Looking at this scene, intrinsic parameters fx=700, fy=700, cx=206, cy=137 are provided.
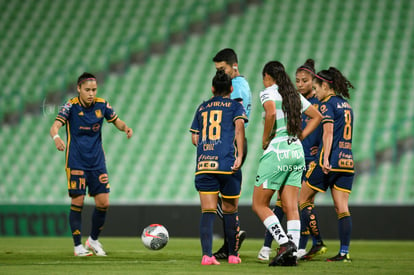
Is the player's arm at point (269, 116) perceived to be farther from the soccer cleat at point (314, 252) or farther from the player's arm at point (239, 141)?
the soccer cleat at point (314, 252)

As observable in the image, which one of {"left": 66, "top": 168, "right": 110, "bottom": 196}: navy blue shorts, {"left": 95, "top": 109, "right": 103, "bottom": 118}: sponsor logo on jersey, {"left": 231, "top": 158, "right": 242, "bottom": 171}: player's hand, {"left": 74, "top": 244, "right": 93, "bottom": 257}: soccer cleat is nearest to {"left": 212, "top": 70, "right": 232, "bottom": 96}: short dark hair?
{"left": 231, "top": 158, "right": 242, "bottom": 171}: player's hand

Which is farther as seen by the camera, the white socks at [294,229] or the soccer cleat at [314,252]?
the soccer cleat at [314,252]

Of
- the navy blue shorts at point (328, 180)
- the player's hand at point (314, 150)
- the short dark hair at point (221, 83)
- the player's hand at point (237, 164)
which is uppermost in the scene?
the short dark hair at point (221, 83)

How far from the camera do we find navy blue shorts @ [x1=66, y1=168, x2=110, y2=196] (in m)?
8.19

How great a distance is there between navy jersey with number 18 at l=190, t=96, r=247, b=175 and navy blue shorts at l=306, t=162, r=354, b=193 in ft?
3.92

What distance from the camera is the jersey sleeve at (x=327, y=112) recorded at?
24.2 ft

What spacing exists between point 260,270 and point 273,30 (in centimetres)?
1309

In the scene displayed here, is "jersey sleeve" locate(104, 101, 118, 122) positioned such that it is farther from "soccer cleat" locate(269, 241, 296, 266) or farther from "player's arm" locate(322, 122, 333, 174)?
"soccer cleat" locate(269, 241, 296, 266)

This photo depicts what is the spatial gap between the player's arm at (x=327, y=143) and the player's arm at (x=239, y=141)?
1.07 m

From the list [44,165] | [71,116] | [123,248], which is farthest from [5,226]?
[71,116]

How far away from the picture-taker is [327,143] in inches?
289

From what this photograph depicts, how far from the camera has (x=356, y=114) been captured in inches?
622

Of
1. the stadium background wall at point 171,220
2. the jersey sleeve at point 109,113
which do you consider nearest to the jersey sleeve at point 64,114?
the jersey sleeve at point 109,113

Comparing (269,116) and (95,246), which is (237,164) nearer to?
(269,116)
